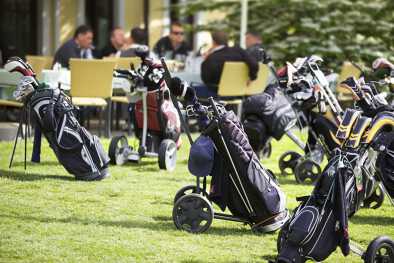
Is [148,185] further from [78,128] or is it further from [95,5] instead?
[95,5]

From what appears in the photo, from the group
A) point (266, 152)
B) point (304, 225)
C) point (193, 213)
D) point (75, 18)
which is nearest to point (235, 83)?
point (266, 152)

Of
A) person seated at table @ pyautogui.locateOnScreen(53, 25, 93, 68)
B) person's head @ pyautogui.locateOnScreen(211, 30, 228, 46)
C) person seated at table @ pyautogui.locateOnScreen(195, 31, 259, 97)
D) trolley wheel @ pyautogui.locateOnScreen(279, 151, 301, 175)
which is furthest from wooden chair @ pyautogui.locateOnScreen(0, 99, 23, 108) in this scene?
trolley wheel @ pyautogui.locateOnScreen(279, 151, 301, 175)

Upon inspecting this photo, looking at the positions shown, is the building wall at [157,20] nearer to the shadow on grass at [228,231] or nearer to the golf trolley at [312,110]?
the golf trolley at [312,110]

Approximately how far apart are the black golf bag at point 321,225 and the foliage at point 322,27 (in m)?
12.0

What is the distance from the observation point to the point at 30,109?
991 cm

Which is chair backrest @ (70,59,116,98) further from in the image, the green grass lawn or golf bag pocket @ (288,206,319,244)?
golf bag pocket @ (288,206,319,244)

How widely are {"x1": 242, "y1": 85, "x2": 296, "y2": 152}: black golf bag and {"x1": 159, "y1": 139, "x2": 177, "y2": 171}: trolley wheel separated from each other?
2.72 feet

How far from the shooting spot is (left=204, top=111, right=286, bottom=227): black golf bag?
768 centimetres

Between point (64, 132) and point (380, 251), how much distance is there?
12.9ft

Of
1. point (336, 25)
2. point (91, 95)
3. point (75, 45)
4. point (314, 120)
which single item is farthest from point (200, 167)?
point (336, 25)

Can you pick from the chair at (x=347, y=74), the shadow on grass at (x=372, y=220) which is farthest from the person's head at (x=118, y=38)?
the shadow on grass at (x=372, y=220)

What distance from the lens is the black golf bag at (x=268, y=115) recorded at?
448 inches

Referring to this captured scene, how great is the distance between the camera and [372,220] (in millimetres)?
8883

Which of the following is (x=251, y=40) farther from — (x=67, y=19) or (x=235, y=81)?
(x=67, y=19)
